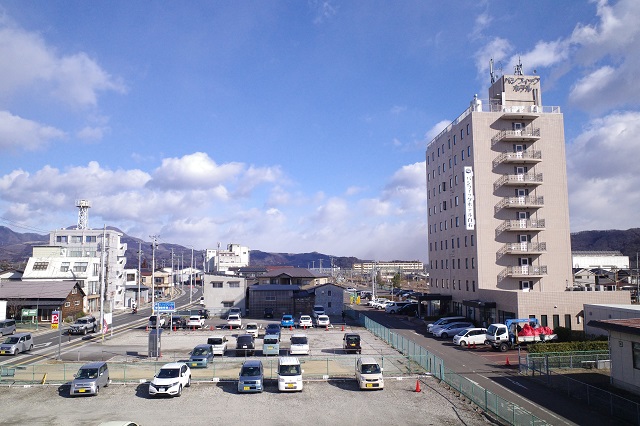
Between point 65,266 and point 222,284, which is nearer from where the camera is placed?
point 222,284

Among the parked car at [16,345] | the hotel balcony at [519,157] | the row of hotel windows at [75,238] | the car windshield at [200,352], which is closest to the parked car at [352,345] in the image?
the car windshield at [200,352]

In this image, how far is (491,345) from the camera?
40938mm

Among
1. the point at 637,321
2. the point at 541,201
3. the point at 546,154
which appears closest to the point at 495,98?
the point at 546,154

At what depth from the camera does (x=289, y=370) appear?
1038 inches

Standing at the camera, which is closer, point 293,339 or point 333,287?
point 293,339

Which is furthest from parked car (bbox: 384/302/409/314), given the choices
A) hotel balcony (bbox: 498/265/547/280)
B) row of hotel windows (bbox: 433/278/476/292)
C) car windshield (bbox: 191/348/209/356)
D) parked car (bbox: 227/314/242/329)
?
car windshield (bbox: 191/348/209/356)

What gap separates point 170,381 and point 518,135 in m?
49.3

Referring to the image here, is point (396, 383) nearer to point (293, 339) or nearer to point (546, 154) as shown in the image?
point (293, 339)

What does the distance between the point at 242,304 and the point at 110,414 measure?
49590 mm

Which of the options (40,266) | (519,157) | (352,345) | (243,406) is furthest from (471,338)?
(40,266)

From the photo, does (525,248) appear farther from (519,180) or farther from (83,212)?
(83,212)

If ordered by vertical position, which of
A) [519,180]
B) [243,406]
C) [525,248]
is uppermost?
[519,180]

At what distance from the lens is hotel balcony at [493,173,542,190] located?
57.6 metres

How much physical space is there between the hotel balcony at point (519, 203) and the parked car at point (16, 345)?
5085 cm
